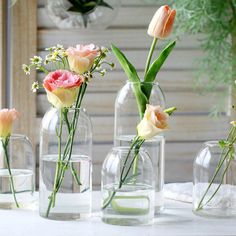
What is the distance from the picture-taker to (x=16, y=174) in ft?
4.20

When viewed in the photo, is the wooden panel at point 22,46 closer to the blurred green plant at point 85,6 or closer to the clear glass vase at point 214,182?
the blurred green plant at point 85,6

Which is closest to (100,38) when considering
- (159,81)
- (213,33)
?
(159,81)

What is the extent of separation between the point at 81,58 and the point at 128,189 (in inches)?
10.1

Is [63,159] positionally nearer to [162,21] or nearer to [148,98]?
[148,98]

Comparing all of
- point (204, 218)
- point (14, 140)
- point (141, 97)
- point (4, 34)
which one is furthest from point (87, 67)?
point (4, 34)

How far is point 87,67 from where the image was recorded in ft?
3.87

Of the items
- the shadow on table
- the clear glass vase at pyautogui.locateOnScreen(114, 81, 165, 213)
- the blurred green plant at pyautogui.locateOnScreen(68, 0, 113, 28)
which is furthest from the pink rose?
the blurred green plant at pyautogui.locateOnScreen(68, 0, 113, 28)

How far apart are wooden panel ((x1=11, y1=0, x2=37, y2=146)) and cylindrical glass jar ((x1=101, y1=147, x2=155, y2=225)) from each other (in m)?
1.42

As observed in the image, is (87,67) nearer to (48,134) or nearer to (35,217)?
(48,134)

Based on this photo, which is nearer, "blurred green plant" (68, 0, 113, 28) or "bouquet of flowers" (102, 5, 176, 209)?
"bouquet of flowers" (102, 5, 176, 209)

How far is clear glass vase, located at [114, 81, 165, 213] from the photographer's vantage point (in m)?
1.26

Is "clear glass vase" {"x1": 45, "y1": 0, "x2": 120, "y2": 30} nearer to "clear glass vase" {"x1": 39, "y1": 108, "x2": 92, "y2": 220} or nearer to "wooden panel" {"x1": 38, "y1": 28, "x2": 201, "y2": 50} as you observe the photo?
"wooden panel" {"x1": 38, "y1": 28, "x2": 201, "y2": 50}

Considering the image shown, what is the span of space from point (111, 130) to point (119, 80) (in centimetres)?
21

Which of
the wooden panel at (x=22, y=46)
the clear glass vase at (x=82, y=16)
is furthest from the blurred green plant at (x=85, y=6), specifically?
the wooden panel at (x=22, y=46)
